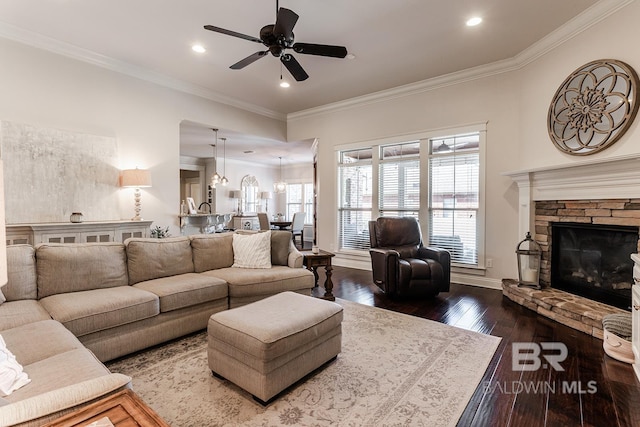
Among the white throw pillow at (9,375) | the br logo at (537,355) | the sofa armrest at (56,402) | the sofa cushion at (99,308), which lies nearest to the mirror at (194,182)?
the sofa cushion at (99,308)

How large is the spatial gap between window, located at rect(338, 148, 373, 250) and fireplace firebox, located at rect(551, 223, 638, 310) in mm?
2820

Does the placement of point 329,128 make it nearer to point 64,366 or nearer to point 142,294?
point 142,294

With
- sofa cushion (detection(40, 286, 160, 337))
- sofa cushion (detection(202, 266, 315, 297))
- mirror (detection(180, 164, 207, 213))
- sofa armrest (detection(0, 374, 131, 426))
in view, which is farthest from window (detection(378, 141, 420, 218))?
mirror (detection(180, 164, 207, 213))

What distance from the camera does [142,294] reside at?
2.51m

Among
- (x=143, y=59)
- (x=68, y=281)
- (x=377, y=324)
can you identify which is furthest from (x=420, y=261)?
(x=143, y=59)

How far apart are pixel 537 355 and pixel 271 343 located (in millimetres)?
2145

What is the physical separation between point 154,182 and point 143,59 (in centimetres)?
168

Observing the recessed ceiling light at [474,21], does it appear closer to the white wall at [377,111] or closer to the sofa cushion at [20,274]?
the white wall at [377,111]

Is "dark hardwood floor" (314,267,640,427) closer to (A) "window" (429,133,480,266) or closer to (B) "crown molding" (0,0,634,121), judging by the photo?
(A) "window" (429,133,480,266)

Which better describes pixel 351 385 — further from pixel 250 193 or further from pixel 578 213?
pixel 250 193

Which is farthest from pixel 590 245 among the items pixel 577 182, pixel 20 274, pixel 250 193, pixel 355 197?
pixel 250 193

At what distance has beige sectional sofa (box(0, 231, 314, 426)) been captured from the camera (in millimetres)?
1370

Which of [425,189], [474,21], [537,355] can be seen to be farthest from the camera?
[425,189]

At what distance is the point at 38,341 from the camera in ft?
5.55
